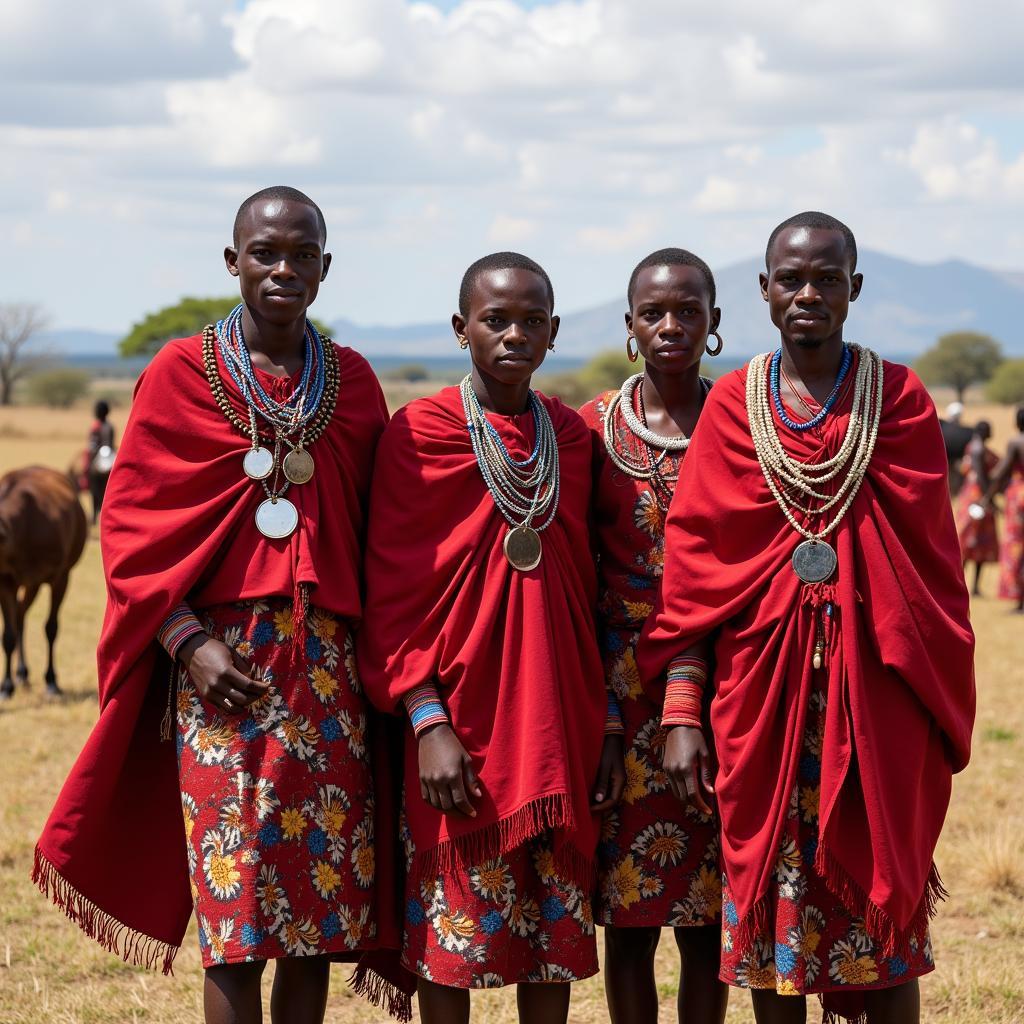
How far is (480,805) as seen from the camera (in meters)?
3.82

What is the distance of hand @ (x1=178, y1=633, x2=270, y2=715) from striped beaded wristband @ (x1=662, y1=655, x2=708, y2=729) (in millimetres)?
1016

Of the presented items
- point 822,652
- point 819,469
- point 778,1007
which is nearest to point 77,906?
point 778,1007

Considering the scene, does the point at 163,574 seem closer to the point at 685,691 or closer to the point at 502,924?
the point at 502,924

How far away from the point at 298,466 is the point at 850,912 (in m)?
1.77

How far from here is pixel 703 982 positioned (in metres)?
4.12

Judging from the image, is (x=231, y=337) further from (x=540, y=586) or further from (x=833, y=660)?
(x=833, y=660)

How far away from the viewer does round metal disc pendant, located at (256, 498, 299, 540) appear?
12.7 feet

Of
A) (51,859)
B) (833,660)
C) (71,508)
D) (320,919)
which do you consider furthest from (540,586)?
(71,508)

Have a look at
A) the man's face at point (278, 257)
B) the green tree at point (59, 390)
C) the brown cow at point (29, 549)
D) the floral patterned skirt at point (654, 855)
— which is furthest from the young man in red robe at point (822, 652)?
the green tree at point (59, 390)

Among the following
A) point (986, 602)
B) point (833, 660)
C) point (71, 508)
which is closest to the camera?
point (833, 660)

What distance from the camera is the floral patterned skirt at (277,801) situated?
148 inches

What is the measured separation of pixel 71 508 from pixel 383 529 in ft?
23.9

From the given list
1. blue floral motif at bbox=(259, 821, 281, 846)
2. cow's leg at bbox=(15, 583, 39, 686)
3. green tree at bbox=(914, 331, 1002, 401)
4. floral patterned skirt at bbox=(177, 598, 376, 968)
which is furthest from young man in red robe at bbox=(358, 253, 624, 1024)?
green tree at bbox=(914, 331, 1002, 401)

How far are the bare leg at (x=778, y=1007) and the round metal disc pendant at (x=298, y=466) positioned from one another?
173 cm
